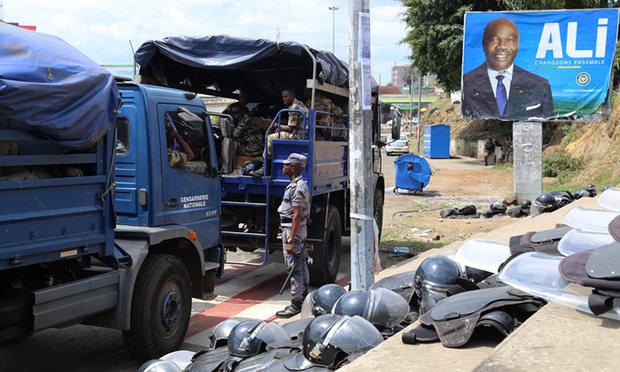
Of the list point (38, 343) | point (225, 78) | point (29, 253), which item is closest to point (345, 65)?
point (225, 78)

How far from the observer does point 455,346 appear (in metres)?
3.63

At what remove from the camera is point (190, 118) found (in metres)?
6.43

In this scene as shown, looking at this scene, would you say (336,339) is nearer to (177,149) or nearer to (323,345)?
(323,345)

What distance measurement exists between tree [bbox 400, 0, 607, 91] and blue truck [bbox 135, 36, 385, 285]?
2401 centimetres

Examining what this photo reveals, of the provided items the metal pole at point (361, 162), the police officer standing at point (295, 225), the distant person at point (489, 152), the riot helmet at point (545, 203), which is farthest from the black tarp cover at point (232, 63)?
the distant person at point (489, 152)

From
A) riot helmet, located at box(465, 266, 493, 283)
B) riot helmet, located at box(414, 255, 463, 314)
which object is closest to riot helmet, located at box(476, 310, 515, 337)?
riot helmet, located at box(414, 255, 463, 314)

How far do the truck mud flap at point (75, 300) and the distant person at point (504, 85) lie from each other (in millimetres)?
12903

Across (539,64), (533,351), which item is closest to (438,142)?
(539,64)

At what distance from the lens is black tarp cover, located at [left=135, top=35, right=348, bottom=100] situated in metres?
8.59

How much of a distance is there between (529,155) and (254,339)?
12693 millimetres

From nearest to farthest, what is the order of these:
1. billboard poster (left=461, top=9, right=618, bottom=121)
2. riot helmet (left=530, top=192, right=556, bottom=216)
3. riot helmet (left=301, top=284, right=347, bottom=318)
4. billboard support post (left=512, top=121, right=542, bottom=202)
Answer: riot helmet (left=301, top=284, right=347, bottom=318) → riot helmet (left=530, top=192, right=556, bottom=216) → billboard poster (left=461, top=9, right=618, bottom=121) → billboard support post (left=512, top=121, right=542, bottom=202)

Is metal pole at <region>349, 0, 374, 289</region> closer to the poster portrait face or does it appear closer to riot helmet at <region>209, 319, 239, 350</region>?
riot helmet at <region>209, 319, 239, 350</region>

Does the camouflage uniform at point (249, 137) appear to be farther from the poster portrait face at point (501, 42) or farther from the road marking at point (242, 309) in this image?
the poster portrait face at point (501, 42)

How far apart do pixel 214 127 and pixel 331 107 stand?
2.49m
